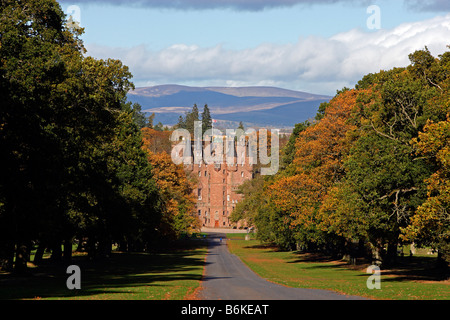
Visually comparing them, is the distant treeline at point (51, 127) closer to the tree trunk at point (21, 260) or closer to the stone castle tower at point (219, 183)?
the tree trunk at point (21, 260)

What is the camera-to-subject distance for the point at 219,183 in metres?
195

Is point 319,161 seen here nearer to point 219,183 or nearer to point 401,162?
point 401,162

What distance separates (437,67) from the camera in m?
44.0

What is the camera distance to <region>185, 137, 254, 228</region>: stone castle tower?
638 feet

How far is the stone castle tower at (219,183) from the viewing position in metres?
194

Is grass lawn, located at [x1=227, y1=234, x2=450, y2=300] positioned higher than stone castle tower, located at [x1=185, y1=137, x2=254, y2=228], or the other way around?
stone castle tower, located at [x1=185, y1=137, x2=254, y2=228]

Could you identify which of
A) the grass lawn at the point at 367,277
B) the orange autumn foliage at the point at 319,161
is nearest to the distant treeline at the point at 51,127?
the grass lawn at the point at 367,277

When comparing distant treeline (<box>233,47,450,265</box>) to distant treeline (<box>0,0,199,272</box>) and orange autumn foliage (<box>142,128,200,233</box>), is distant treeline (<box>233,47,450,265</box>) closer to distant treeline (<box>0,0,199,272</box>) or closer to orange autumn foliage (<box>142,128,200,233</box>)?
distant treeline (<box>0,0,199,272</box>)

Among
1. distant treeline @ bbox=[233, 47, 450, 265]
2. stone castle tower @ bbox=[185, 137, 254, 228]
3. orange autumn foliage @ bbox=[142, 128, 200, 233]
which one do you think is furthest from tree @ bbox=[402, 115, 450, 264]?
stone castle tower @ bbox=[185, 137, 254, 228]

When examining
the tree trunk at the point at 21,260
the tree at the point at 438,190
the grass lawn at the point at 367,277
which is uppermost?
the tree at the point at 438,190

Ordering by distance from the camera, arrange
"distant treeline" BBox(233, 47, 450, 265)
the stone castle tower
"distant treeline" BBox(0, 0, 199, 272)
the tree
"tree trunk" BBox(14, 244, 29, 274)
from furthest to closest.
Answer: the stone castle tower → "tree trunk" BBox(14, 244, 29, 274) → "distant treeline" BBox(233, 47, 450, 265) → "distant treeline" BBox(0, 0, 199, 272) → the tree

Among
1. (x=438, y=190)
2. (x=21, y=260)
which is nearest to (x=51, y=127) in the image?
(x=21, y=260)

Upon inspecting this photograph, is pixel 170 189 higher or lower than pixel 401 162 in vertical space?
lower

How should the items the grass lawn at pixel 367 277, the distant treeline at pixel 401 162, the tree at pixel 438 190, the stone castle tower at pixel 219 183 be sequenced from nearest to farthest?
the grass lawn at pixel 367 277, the tree at pixel 438 190, the distant treeline at pixel 401 162, the stone castle tower at pixel 219 183
